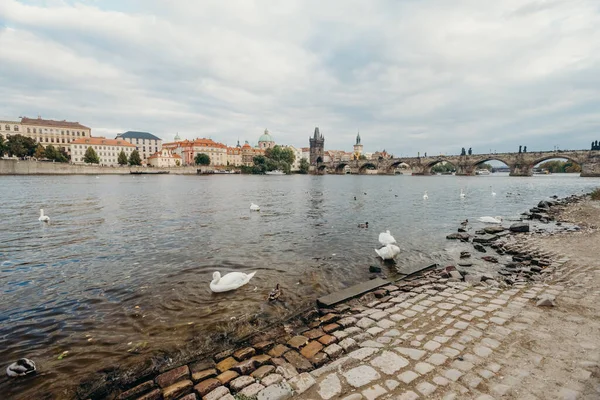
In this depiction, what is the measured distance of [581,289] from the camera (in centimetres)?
606

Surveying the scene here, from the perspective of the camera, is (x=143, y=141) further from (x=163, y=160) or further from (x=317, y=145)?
(x=317, y=145)

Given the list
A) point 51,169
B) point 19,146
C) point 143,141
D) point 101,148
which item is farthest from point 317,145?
point 19,146

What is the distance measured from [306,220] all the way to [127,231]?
31.8 feet

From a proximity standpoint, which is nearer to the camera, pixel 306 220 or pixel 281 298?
pixel 281 298

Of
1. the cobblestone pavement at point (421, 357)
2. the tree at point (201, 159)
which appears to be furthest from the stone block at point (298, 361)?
the tree at point (201, 159)

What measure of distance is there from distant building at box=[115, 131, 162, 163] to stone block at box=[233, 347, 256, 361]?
17134 centimetres

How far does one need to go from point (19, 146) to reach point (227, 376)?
120 m

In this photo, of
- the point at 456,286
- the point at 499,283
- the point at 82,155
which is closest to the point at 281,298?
the point at 456,286

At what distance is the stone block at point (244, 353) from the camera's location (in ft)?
13.7

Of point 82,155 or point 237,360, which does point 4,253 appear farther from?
point 82,155

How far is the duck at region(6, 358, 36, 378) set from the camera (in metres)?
4.06

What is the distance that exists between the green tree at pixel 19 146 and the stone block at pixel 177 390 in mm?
119144

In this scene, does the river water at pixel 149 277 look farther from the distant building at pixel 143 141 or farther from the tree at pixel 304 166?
the distant building at pixel 143 141

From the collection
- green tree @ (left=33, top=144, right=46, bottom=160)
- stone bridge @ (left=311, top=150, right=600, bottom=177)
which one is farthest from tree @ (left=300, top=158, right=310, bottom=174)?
green tree @ (left=33, top=144, right=46, bottom=160)
